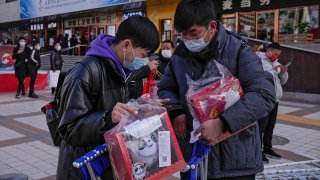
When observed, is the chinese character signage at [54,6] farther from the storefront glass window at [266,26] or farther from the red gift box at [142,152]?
the red gift box at [142,152]

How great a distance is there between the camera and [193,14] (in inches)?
73.6

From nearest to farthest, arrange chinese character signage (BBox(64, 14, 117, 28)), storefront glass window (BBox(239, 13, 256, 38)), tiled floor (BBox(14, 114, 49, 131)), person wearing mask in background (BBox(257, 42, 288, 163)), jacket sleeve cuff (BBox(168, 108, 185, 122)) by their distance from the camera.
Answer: jacket sleeve cuff (BBox(168, 108, 185, 122)), person wearing mask in background (BBox(257, 42, 288, 163)), tiled floor (BBox(14, 114, 49, 131)), storefront glass window (BBox(239, 13, 256, 38)), chinese character signage (BBox(64, 14, 117, 28))

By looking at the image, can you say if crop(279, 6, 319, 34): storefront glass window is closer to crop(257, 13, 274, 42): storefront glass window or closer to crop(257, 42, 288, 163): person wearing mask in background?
crop(257, 13, 274, 42): storefront glass window

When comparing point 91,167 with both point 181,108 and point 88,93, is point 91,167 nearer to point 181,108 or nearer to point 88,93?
point 88,93

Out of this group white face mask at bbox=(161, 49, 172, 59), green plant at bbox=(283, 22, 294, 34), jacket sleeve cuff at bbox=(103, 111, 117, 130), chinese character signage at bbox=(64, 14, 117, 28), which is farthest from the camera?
chinese character signage at bbox=(64, 14, 117, 28)

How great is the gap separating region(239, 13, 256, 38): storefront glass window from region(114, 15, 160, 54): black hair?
1385 centimetres

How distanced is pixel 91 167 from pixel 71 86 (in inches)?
15.8

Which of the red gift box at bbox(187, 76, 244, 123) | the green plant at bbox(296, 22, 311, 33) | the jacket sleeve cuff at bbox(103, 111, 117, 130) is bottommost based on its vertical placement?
the jacket sleeve cuff at bbox(103, 111, 117, 130)

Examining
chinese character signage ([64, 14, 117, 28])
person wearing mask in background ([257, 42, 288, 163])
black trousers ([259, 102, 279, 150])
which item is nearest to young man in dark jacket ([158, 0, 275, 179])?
person wearing mask in background ([257, 42, 288, 163])

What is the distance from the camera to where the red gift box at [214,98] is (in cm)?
175

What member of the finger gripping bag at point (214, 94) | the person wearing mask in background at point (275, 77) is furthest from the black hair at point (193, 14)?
the person wearing mask in background at point (275, 77)

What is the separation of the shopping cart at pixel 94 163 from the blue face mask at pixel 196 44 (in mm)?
735

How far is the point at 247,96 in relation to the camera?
179cm

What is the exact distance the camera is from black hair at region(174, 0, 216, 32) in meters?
1.87
